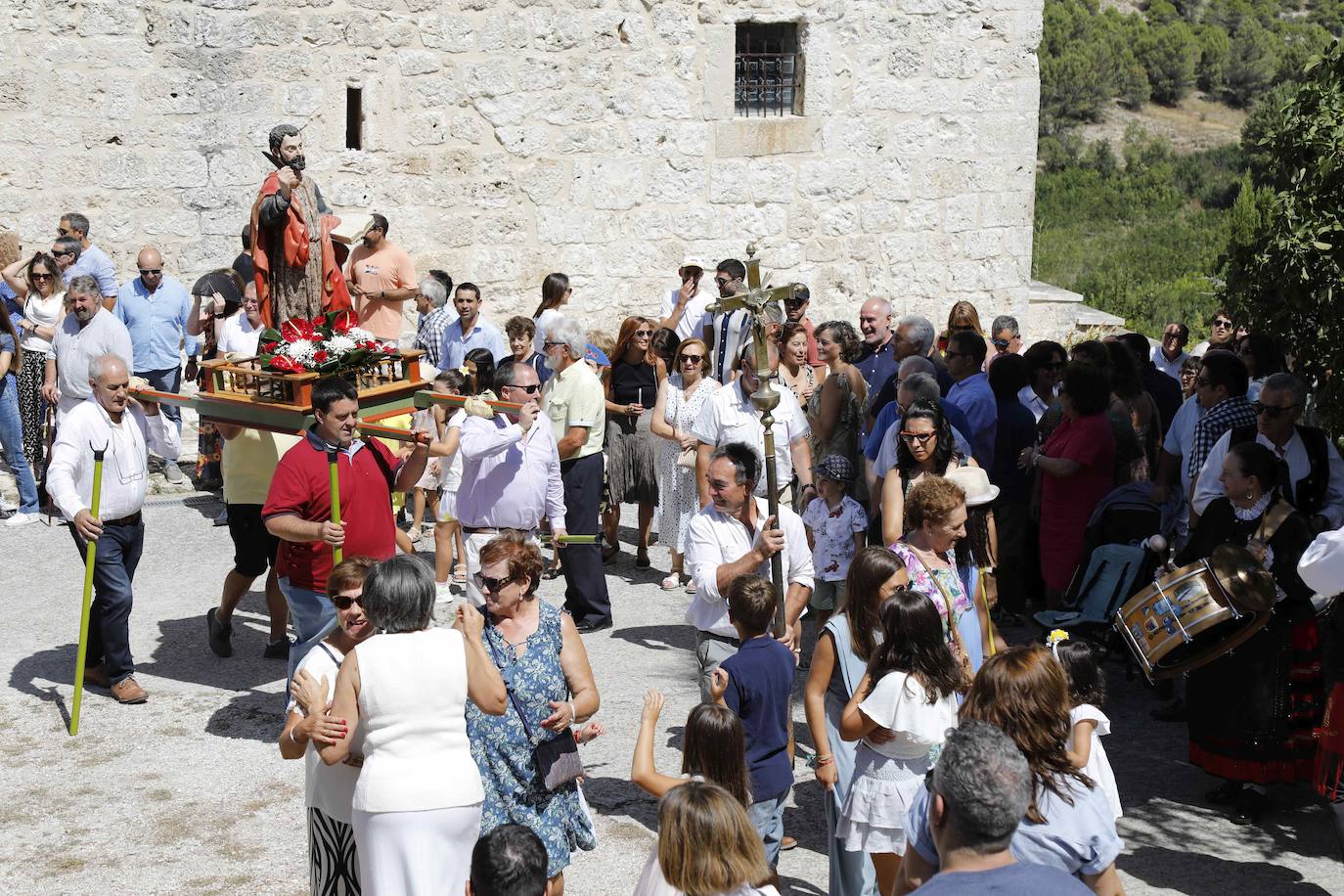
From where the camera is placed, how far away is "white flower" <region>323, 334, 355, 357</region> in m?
7.58

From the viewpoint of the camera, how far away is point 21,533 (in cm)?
1067

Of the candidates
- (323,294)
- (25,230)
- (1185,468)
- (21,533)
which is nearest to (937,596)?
(1185,468)

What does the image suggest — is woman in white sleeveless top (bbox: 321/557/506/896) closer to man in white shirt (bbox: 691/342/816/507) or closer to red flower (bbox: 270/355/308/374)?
red flower (bbox: 270/355/308/374)

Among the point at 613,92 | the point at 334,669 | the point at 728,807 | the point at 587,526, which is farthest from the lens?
the point at 613,92

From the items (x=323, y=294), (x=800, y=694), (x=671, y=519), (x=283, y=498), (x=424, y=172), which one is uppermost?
(x=424, y=172)

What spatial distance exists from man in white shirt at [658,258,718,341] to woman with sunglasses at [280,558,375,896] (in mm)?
6458

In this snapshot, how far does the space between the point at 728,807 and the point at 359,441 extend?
3701 millimetres

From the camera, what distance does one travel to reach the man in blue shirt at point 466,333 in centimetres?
1062

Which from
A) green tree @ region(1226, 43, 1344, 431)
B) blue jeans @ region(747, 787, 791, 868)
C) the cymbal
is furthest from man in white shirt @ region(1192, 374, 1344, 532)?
blue jeans @ region(747, 787, 791, 868)

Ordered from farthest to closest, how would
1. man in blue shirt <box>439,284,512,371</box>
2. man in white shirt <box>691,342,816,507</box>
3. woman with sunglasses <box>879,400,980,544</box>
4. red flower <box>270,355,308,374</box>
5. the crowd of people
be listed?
man in blue shirt <box>439,284,512,371</box> → man in white shirt <box>691,342,816,507</box> → red flower <box>270,355,308,374</box> → woman with sunglasses <box>879,400,980,544</box> → the crowd of people

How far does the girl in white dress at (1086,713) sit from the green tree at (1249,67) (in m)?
40.9

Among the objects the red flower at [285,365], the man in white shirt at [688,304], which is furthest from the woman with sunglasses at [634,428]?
the red flower at [285,365]

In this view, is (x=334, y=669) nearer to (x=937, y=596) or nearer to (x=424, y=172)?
(x=937, y=596)

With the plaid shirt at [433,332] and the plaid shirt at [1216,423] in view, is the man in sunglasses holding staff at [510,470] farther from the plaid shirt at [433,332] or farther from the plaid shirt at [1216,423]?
the plaid shirt at [1216,423]
